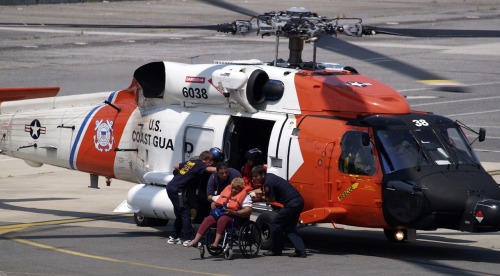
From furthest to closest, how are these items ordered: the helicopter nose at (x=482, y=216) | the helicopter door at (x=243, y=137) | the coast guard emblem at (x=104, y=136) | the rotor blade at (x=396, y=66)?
the coast guard emblem at (x=104, y=136)
the helicopter door at (x=243, y=137)
the helicopter nose at (x=482, y=216)
the rotor blade at (x=396, y=66)

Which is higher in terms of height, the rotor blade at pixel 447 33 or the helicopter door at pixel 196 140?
the rotor blade at pixel 447 33

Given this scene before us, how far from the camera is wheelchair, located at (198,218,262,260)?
624 inches

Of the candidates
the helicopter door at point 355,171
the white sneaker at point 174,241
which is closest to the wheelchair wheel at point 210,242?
the white sneaker at point 174,241

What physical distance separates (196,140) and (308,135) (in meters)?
2.27

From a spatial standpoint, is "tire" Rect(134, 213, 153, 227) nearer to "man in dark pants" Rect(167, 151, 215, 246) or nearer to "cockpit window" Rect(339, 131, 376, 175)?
"man in dark pants" Rect(167, 151, 215, 246)

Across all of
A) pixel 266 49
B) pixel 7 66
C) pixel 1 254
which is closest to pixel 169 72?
pixel 1 254

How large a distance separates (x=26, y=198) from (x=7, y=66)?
19771 mm

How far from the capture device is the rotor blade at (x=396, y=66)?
1282 cm

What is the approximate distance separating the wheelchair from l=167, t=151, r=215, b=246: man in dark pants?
0.87 meters

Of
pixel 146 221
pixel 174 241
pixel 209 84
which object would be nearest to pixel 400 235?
pixel 174 241

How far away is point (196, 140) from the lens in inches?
698

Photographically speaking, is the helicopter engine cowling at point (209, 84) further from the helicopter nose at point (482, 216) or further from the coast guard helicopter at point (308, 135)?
the helicopter nose at point (482, 216)

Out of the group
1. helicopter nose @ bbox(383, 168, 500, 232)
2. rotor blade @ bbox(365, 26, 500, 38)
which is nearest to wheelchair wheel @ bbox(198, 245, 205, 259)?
helicopter nose @ bbox(383, 168, 500, 232)

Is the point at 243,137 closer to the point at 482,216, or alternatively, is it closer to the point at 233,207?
the point at 233,207
